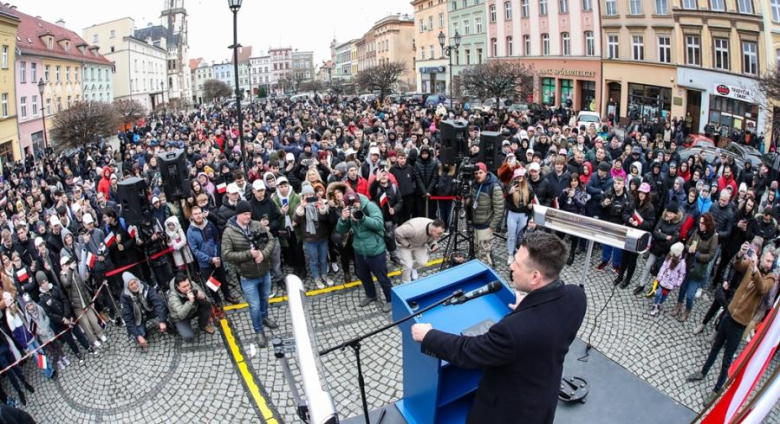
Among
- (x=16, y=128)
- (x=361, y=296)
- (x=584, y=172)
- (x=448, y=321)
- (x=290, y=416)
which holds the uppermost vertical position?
(x=16, y=128)

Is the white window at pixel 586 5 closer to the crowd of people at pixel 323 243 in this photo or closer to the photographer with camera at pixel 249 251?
the crowd of people at pixel 323 243

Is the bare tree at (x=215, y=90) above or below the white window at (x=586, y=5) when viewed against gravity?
above

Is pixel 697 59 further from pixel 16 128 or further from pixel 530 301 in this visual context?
pixel 16 128

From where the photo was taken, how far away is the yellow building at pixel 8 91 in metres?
28.9

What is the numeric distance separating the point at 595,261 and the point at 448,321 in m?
6.36

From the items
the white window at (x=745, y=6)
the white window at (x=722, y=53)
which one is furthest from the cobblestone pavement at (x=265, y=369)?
the white window at (x=722, y=53)

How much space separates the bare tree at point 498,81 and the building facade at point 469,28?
1387cm

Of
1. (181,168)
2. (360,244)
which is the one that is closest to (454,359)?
(360,244)

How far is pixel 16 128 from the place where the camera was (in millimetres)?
30656

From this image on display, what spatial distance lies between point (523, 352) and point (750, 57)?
26.0m

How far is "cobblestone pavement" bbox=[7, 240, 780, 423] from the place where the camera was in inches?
224

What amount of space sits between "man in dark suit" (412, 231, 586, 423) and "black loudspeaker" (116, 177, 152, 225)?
Result: 593cm

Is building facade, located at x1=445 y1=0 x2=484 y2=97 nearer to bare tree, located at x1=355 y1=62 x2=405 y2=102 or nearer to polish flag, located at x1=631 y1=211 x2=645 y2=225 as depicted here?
bare tree, located at x1=355 y1=62 x2=405 y2=102

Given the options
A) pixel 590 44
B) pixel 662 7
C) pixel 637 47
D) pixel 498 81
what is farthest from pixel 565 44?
pixel 498 81
